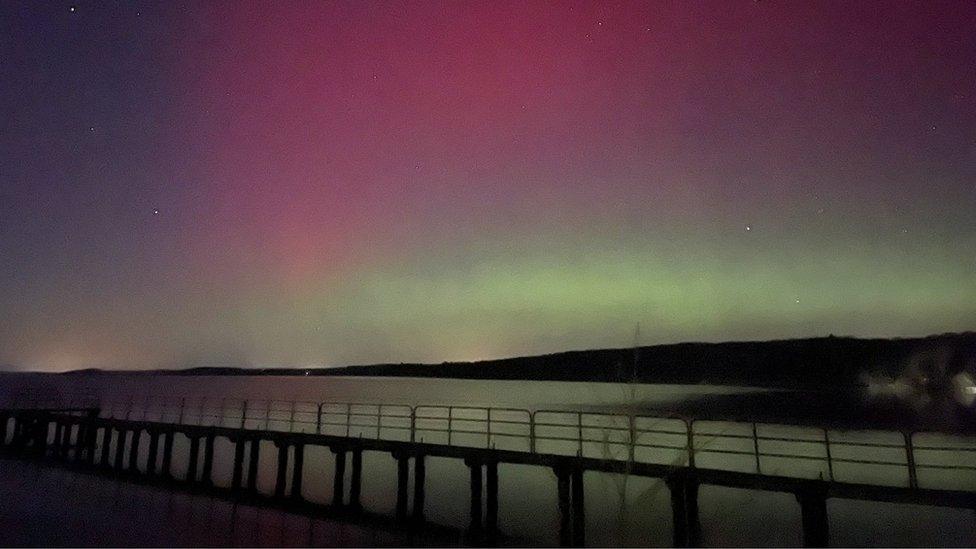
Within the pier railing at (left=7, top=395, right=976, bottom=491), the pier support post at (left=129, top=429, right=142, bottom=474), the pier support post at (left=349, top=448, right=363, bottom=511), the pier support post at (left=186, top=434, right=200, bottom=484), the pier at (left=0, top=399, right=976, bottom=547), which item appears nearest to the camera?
the pier at (left=0, top=399, right=976, bottom=547)

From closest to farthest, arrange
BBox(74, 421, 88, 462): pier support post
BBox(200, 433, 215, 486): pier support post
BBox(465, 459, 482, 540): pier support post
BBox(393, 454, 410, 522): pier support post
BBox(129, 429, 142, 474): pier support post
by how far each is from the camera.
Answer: BBox(465, 459, 482, 540): pier support post
BBox(393, 454, 410, 522): pier support post
BBox(200, 433, 215, 486): pier support post
BBox(129, 429, 142, 474): pier support post
BBox(74, 421, 88, 462): pier support post

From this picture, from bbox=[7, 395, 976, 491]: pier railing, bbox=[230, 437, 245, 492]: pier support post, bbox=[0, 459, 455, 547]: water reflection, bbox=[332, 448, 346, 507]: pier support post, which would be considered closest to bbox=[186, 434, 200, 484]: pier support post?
bbox=[0, 459, 455, 547]: water reflection

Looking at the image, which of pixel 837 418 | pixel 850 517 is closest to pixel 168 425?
pixel 850 517

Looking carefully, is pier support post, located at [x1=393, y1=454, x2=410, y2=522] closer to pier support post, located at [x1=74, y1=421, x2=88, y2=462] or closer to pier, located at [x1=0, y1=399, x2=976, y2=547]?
pier, located at [x1=0, y1=399, x2=976, y2=547]

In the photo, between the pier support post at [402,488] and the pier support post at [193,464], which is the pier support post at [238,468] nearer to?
the pier support post at [193,464]

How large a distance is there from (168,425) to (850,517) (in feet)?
87.9

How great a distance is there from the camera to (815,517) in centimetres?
1355

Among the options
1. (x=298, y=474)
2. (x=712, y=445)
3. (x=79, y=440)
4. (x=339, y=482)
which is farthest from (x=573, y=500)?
(x=712, y=445)

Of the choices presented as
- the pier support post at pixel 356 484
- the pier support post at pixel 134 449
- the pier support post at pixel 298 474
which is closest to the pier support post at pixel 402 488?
the pier support post at pixel 356 484

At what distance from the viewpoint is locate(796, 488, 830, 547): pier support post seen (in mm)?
13492

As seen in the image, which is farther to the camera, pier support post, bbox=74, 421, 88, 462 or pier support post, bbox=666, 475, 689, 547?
pier support post, bbox=74, 421, 88, 462

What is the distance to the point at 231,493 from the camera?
2347 cm

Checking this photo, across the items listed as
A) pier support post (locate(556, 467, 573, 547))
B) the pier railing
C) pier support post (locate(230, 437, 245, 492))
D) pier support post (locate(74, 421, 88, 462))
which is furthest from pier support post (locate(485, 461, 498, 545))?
pier support post (locate(74, 421, 88, 462))

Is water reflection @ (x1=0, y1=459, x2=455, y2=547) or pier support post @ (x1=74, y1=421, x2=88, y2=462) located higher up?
pier support post @ (x1=74, y1=421, x2=88, y2=462)
